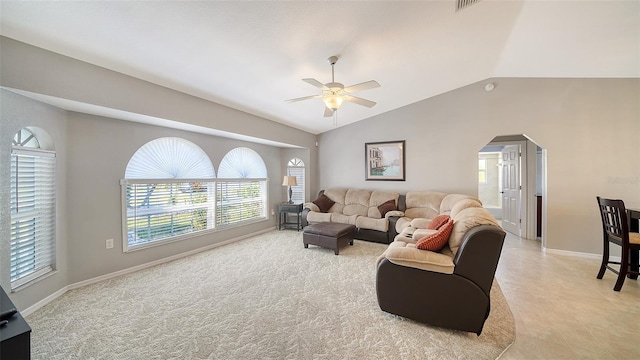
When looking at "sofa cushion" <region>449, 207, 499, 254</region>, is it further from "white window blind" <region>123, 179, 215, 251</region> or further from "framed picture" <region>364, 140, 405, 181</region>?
"white window blind" <region>123, 179, 215, 251</region>

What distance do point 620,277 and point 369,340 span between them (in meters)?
3.12

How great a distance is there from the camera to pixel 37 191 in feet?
7.89

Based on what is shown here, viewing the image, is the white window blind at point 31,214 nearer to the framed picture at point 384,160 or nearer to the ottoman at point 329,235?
the ottoman at point 329,235

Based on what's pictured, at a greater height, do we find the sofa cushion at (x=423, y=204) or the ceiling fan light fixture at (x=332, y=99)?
the ceiling fan light fixture at (x=332, y=99)

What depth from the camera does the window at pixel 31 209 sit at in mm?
2191

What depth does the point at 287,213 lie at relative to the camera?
588cm

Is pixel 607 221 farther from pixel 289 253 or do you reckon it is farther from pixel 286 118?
pixel 286 118

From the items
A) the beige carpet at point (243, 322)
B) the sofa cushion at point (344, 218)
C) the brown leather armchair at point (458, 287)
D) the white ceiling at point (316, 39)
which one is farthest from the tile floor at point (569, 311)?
the white ceiling at point (316, 39)

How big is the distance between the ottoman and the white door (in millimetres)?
3824

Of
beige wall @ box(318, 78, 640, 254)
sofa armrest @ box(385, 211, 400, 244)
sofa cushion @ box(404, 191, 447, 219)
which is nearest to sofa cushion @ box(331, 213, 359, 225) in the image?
sofa armrest @ box(385, 211, 400, 244)

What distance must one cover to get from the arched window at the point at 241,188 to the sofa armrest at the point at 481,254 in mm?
4018

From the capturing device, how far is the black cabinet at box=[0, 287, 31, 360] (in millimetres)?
936

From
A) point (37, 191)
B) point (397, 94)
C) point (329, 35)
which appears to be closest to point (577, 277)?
point (397, 94)

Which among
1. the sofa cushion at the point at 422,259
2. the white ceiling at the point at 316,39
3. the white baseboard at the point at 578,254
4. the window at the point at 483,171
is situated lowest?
the white baseboard at the point at 578,254
